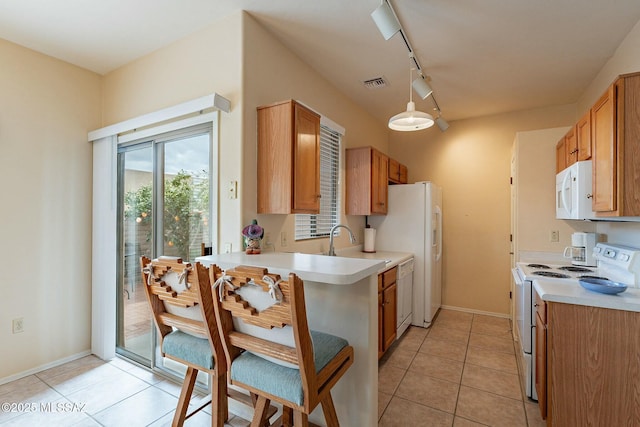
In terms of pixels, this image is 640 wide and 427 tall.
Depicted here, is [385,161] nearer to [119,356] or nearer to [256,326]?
[256,326]

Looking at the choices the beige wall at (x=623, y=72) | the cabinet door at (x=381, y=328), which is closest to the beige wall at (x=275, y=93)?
the cabinet door at (x=381, y=328)

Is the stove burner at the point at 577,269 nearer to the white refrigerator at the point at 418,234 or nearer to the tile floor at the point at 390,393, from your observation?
the tile floor at the point at 390,393

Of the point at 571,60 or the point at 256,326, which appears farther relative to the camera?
the point at 571,60

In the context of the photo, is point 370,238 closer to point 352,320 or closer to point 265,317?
point 352,320

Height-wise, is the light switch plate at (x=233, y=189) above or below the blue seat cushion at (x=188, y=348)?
above

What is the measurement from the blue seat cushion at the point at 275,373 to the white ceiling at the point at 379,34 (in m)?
2.23

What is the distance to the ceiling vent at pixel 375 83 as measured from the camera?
10.4 ft

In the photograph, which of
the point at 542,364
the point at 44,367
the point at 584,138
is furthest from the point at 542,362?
the point at 44,367

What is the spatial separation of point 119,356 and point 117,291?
64cm

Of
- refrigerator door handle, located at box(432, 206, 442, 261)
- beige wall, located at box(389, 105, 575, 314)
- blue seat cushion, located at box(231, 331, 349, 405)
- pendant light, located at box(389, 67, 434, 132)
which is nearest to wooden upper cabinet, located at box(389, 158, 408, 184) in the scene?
beige wall, located at box(389, 105, 575, 314)

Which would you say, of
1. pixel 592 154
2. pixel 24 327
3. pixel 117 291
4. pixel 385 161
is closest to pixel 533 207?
pixel 592 154

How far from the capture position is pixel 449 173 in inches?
175

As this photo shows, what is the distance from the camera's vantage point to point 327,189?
3.31 m

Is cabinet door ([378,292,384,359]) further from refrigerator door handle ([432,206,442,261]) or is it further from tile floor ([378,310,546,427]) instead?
refrigerator door handle ([432,206,442,261])
